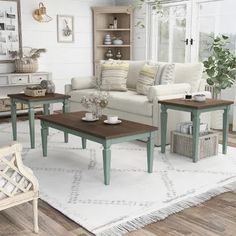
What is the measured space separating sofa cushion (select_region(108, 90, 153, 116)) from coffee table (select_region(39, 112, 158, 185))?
80 cm

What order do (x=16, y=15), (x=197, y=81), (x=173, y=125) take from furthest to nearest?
(x=16, y=15) < (x=197, y=81) < (x=173, y=125)

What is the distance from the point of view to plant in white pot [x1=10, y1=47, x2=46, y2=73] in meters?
6.18

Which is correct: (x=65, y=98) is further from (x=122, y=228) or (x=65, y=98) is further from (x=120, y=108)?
(x=122, y=228)

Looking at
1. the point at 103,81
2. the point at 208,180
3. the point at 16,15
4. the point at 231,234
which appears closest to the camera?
the point at 231,234

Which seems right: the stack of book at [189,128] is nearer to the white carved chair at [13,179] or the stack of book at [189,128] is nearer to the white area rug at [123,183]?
the white area rug at [123,183]

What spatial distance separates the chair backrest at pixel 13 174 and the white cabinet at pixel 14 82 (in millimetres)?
4026

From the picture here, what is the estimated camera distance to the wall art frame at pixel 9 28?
6.21 meters

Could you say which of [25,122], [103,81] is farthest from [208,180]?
[25,122]

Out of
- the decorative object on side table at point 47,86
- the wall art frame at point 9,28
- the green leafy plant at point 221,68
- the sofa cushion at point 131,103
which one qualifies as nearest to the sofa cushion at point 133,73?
the sofa cushion at point 131,103

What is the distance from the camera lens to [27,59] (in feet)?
20.4

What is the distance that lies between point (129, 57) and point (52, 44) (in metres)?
1.50

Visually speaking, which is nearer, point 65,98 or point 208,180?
point 208,180

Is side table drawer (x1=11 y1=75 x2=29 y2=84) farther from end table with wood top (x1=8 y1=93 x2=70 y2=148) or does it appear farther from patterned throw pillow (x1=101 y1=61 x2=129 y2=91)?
end table with wood top (x1=8 y1=93 x2=70 y2=148)

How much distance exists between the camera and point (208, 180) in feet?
10.7
